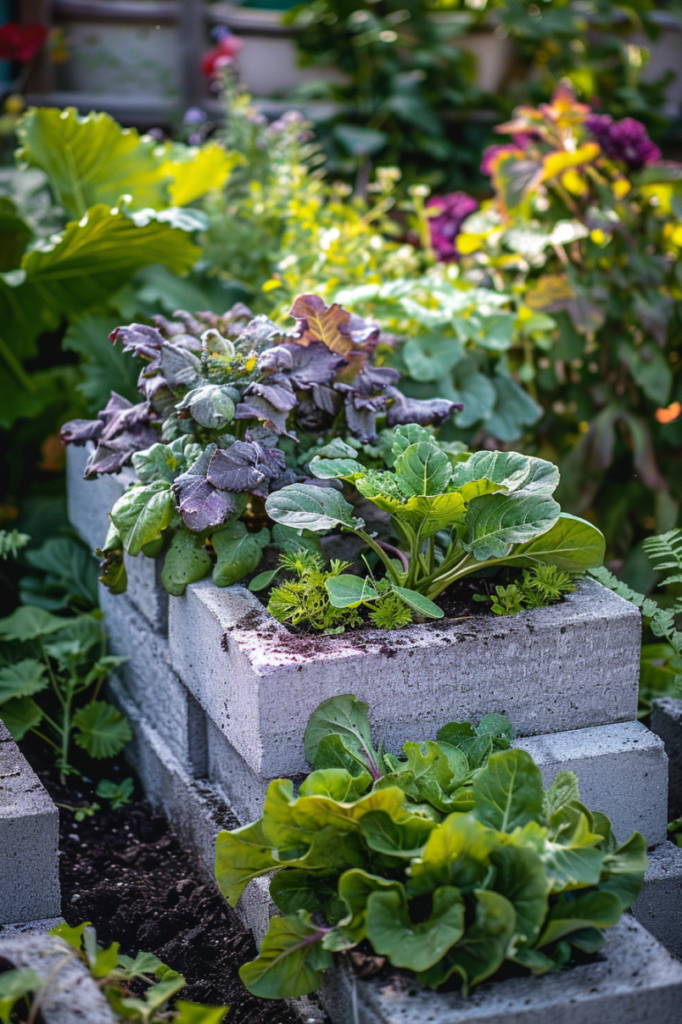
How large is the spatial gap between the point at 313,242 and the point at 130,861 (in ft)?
5.98

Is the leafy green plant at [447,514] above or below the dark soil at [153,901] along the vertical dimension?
above

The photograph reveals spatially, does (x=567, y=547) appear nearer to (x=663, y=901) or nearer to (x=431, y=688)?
(x=431, y=688)

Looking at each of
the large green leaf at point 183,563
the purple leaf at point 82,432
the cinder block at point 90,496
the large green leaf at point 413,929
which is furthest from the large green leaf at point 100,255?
the large green leaf at point 413,929

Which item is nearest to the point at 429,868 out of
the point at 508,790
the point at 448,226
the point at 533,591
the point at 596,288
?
the point at 508,790

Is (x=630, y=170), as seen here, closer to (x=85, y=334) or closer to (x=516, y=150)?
(x=516, y=150)

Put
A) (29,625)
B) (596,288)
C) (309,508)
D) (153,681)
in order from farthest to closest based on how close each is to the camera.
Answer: (596,288) → (29,625) → (153,681) → (309,508)

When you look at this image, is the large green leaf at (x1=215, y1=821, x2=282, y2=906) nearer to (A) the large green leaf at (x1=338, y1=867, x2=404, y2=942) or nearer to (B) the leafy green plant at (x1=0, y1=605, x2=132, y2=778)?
(A) the large green leaf at (x1=338, y1=867, x2=404, y2=942)

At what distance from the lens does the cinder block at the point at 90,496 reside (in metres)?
2.28

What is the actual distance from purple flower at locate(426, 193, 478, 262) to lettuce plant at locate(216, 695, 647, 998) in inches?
88.1

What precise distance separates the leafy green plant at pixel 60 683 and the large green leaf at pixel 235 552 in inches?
21.9

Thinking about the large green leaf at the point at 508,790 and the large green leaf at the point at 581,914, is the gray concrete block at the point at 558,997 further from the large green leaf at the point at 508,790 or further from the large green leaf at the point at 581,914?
the large green leaf at the point at 508,790

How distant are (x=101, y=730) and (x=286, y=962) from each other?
1004 mm

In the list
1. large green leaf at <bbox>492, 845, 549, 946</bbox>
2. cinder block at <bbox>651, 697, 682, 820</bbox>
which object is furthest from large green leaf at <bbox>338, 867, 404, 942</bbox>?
cinder block at <bbox>651, 697, 682, 820</bbox>

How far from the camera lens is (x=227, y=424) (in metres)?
1.85
